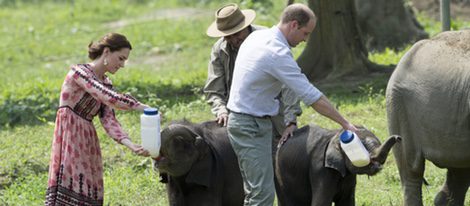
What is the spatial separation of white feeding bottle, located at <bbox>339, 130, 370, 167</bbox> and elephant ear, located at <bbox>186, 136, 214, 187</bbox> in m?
1.18

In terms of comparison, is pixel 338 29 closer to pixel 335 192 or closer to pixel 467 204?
pixel 467 204

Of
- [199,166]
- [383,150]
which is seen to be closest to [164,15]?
[199,166]

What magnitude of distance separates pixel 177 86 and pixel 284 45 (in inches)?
272

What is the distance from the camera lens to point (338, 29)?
12977 mm

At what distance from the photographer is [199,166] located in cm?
747

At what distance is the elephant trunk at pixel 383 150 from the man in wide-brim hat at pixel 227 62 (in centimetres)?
91

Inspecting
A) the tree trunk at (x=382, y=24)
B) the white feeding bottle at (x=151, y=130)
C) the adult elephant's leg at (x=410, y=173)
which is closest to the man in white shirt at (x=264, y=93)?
the white feeding bottle at (x=151, y=130)

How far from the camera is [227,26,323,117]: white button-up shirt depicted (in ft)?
21.6

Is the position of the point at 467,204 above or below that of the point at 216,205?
below

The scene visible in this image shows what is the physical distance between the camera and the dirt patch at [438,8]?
17828mm

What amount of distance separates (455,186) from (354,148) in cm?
213

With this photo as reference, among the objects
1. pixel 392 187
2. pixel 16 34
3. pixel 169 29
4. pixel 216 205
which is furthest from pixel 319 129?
pixel 16 34

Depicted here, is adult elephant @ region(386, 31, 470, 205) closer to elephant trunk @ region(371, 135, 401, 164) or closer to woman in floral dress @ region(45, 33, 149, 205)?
elephant trunk @ region(371, 135, 401, 164)

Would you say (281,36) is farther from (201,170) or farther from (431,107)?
(431,107)
